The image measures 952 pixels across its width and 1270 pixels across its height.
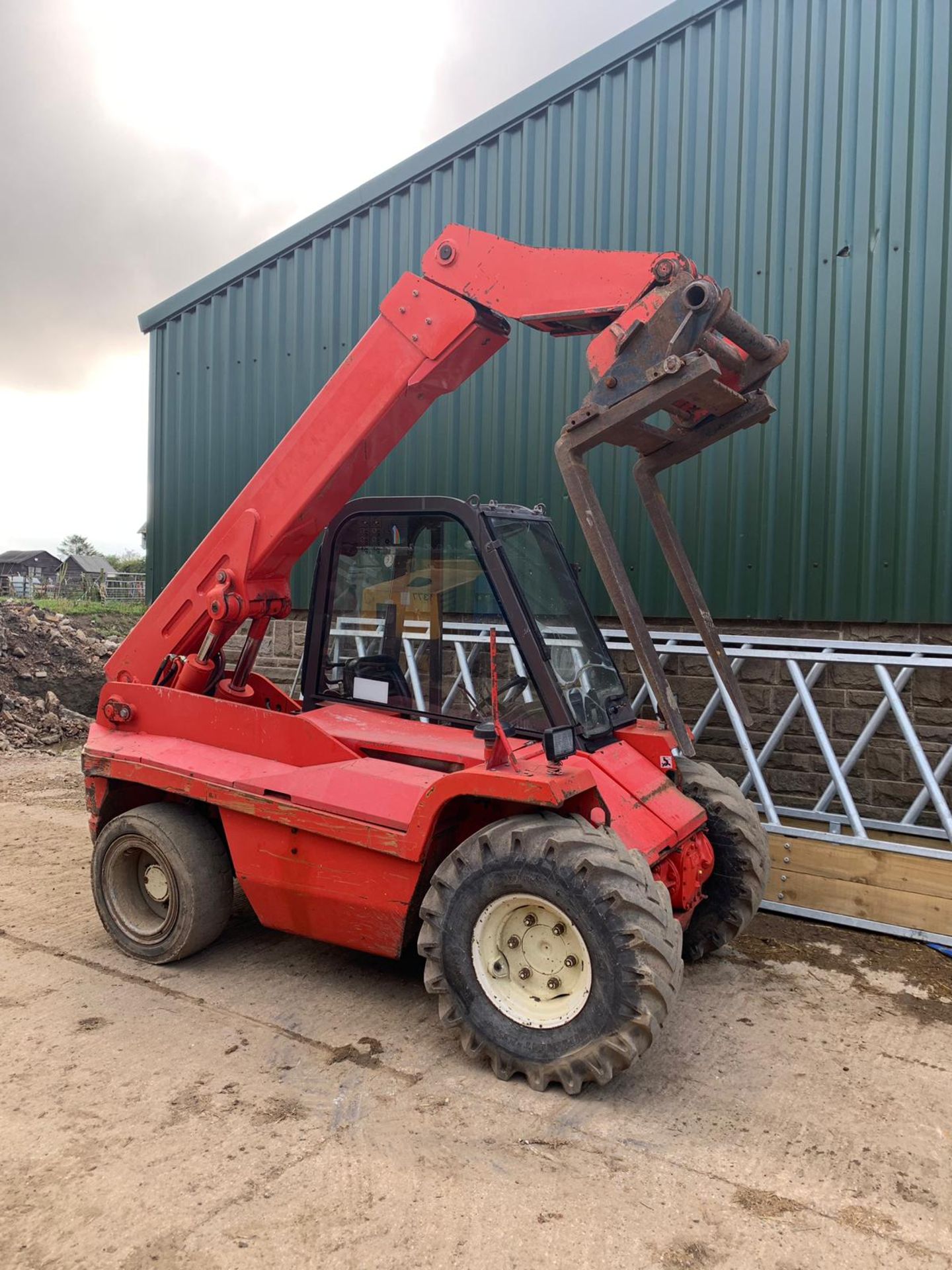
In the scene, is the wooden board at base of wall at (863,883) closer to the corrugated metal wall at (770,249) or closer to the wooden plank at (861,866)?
the wooden plank at (861,866)

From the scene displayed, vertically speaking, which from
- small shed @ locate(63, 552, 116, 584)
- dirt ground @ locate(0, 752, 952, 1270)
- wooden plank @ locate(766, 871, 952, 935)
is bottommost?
dirt ground @ locate(0, 752, 952, 1270)

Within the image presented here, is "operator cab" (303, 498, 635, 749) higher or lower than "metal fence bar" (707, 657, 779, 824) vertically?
higher

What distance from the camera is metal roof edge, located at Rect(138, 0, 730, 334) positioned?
7422mm

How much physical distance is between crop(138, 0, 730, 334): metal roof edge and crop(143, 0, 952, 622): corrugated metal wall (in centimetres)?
2

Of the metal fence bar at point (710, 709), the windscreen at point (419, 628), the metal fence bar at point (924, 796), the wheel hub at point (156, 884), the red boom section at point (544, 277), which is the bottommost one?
the wheel hub at point (156, 884)

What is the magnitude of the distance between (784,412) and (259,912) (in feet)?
17.4

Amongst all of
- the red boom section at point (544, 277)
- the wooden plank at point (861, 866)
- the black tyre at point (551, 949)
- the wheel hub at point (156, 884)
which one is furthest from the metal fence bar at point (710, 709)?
the wheel hub at point (156, 884)

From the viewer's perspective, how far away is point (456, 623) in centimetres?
452

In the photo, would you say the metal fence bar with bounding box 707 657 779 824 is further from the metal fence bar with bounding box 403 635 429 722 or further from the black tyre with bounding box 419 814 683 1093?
the black tyre with bounding box 419 814 683 1093

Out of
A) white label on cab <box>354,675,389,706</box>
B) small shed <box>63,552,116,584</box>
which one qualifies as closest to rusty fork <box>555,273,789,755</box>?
white label on cab <box>354,675,389,706</box>

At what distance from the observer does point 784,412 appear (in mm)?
7027

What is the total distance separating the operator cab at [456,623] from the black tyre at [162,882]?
0.92 m

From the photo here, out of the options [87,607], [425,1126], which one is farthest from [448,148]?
[87,607]

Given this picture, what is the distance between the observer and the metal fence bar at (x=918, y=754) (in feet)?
17.9
